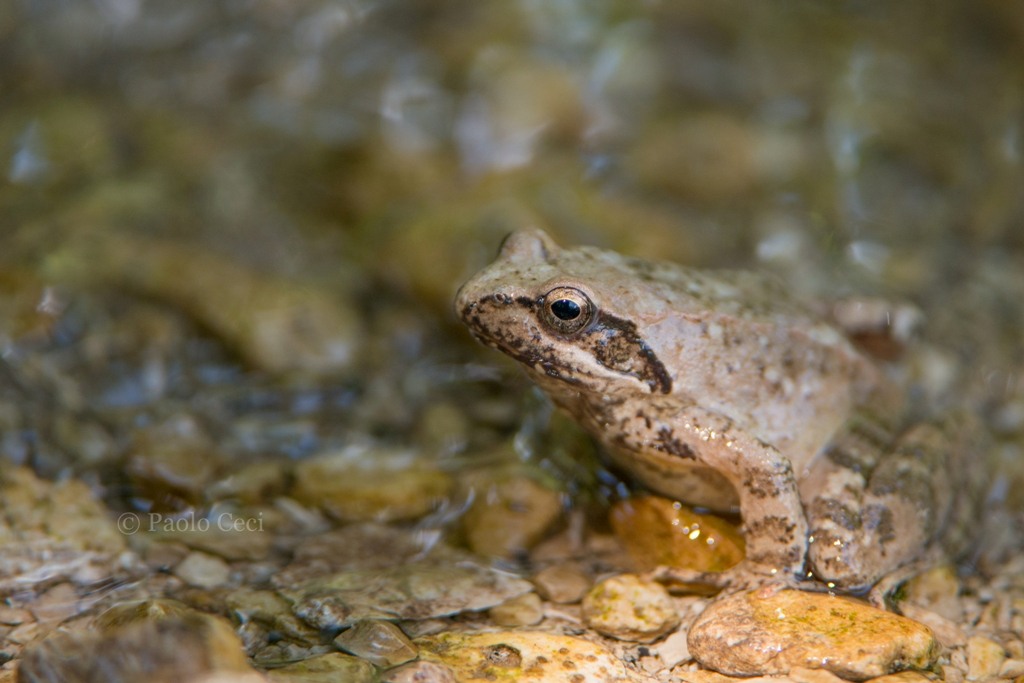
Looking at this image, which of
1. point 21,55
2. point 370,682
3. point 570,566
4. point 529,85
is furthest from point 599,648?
point 21,55

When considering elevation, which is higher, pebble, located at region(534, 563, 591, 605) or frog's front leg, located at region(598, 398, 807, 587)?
frog's front leg, located at region(598, 398, 807, 587)

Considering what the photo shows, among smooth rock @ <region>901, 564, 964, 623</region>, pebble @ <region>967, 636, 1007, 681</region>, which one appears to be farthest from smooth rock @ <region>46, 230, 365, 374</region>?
pebble @ <region>967, 636, 1007, 681</region>

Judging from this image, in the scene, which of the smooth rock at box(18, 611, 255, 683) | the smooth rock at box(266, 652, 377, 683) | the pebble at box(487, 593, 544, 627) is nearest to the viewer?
the smooth rock at box(18, 611, 255, 683)

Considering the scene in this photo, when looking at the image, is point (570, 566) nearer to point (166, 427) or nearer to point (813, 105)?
point (166, 427)

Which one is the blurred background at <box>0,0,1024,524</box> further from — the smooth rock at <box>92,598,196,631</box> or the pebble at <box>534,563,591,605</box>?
the pebble at <box>534,563,591,605</box>

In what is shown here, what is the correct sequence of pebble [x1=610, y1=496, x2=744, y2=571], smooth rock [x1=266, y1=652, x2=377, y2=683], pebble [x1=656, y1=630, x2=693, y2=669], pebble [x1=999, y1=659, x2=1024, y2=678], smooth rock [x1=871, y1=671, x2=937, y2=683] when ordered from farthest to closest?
pebble [x1=610, y1=496, x2=744, y2=571]
pebble [x1=656, y1=630, x2=693, y2=669]
pebble [x1=999, y1=659, x2=1024, y2=678]
smooth rock [x1=871, y1=671, x2=937, y2=683]
smooth rock [x1=266, y1=652, x2=377, y2=683]

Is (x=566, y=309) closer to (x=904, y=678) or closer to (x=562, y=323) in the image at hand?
(x=562, y=323)
